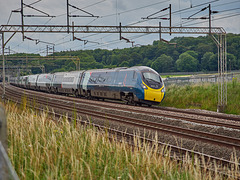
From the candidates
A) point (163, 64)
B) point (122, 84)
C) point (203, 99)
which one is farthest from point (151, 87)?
point (163, 64)

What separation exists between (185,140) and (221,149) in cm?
138

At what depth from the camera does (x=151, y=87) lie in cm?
1923

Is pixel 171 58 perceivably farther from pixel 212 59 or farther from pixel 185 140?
pixel 185 140

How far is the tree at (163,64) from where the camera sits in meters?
69.0

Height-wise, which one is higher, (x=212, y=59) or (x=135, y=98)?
(x=212, y=59)

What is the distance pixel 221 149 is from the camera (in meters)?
8.38

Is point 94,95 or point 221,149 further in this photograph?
point 94,95

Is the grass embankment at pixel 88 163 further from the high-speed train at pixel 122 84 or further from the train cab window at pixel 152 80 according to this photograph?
the train cab window at pixel 152 80

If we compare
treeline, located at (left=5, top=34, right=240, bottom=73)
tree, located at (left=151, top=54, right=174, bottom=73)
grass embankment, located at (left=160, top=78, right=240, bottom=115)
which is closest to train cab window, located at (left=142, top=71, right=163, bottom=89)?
grass embankment, located at (left=160, top=78, right=240, bottom=115)

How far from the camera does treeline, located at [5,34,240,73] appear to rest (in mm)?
66938

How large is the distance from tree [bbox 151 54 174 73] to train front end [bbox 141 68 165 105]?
162ft

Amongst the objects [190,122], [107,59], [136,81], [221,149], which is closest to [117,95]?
[136,81]

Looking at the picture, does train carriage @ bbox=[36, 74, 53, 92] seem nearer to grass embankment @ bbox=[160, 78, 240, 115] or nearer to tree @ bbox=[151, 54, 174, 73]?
grass embankment @ bbox=[160, 78, 240, 115]

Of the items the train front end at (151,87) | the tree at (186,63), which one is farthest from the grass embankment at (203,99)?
the tree at (186,63)
